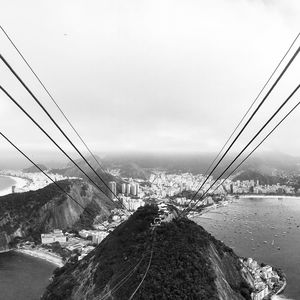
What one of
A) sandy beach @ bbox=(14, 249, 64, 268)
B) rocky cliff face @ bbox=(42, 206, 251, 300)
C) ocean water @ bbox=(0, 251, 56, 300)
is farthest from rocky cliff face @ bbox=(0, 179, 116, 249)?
rocky cliff face @ bbox=(42, 206, 251, 300)

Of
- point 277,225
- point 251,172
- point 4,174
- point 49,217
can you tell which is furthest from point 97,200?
point 4,174

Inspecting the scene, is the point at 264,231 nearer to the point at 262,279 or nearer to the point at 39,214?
the point at 262,279

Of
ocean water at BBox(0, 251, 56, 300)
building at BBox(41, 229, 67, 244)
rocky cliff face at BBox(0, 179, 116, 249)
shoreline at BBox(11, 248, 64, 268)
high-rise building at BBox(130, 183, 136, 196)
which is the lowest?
ocean water at BBox(0, 251, 56, 300)

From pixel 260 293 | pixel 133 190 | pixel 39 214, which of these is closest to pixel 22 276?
pixel 260 293

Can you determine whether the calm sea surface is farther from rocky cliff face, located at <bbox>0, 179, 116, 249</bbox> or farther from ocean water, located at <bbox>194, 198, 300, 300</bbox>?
ocean water, located at <bbox>194, 198, 300, 300</bbox>

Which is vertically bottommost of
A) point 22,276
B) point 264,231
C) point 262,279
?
point 22,276

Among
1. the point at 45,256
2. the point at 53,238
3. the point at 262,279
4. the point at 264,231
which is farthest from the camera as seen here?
the point at 264,231

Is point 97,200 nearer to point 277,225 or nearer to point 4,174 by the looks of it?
point 277,225
